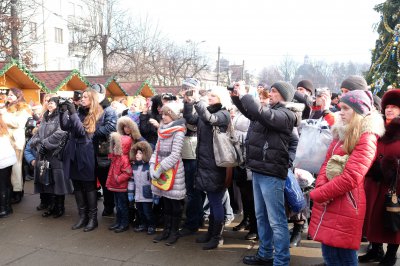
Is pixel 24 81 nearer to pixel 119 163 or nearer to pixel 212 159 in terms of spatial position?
pixel 119 163

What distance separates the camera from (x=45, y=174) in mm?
5406

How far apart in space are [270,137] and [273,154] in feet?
0.55

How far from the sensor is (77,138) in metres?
5.01

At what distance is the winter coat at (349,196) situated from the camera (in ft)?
8.97

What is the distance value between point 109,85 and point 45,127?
11999 mm

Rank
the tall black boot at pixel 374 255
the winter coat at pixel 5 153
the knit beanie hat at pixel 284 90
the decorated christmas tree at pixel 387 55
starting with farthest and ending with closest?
the decorated christmas tree at pixel 387 55, the winter coat at pixel 5 153, the tall black boot at pixel 374 255, the knit beanie hat at pixel 284 90

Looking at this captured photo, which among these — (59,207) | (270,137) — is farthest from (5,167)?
(270,137)

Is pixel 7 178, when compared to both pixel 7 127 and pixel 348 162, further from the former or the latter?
pixel 348 162

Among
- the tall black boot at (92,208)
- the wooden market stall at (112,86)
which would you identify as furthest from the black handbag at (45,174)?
the wooden market stall at (112,86)

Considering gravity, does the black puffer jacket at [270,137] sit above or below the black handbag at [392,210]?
above

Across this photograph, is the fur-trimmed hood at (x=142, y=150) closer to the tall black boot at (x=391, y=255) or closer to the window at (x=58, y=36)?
the tall black boot at (x=391, y=255)

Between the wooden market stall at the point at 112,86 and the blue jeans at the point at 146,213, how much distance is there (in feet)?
40.7

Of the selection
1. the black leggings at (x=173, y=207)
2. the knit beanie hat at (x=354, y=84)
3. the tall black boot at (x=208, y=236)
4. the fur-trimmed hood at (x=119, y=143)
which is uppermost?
the knit beanie hat at (x=354, y=84)

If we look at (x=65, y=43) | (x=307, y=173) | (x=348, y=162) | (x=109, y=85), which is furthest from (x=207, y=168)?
(x=65, y=43)
